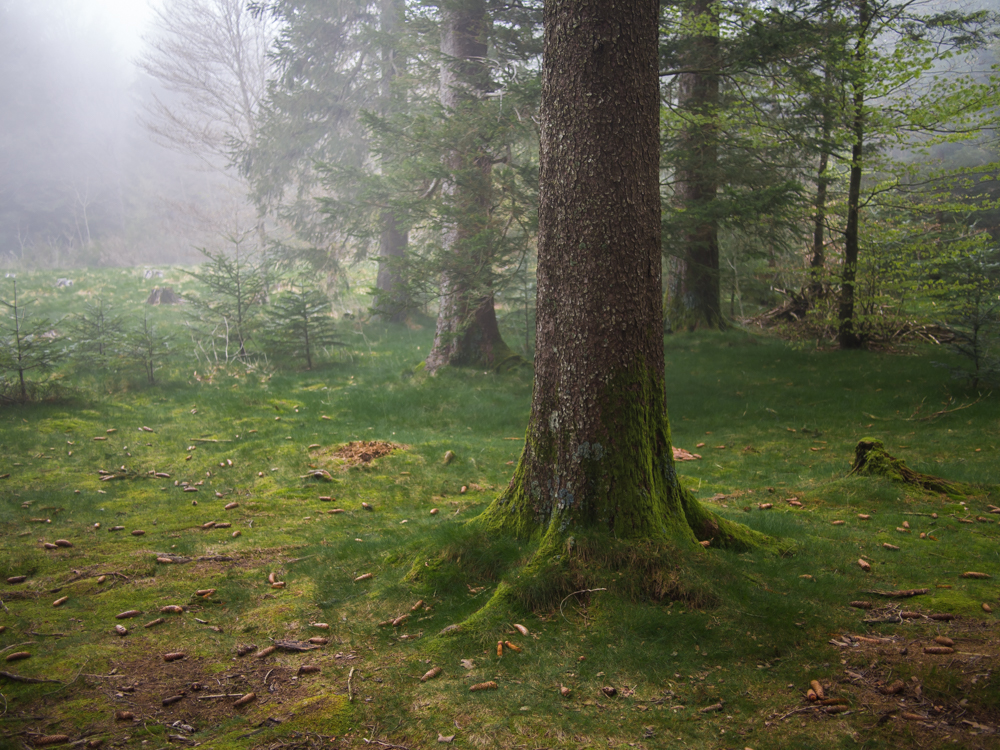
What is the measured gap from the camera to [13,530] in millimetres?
4887

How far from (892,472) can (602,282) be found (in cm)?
402

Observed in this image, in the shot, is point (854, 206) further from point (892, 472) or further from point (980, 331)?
point (892, 472)

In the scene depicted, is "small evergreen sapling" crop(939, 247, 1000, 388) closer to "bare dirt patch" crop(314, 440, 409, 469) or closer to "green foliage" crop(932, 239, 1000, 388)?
"green foliage" crop(932, 239, 1000, 388)

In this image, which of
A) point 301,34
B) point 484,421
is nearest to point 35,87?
point 301,34

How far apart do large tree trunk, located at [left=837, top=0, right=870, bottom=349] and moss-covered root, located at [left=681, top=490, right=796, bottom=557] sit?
809 cm

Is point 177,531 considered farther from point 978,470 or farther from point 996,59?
point 996,59

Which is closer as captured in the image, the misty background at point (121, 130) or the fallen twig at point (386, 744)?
the fallen twig at point (386, 744)

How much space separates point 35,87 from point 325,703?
5326cm

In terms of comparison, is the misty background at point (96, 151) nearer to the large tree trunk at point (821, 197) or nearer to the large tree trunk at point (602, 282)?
the large tree trunk at point (821, 197)

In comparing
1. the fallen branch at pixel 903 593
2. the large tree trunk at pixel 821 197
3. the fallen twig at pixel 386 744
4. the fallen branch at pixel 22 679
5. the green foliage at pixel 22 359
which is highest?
the large tree trunk at pixel 821 197

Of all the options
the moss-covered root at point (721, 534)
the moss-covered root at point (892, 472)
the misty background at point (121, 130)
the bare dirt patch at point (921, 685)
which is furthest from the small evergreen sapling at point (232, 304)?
the bare dirt patch at point (921, 685)

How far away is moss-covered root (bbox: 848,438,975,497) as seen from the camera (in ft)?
17.9

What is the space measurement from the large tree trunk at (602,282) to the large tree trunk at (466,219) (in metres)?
5.25

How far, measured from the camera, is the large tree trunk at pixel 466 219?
→ 30.9 feet
